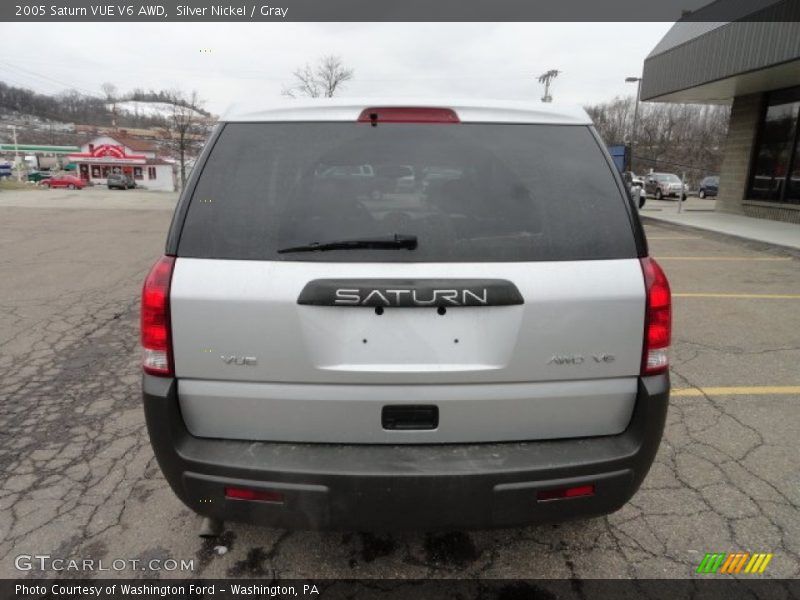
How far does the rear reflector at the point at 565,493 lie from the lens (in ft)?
6.07

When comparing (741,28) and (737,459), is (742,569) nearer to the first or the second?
(737,459)

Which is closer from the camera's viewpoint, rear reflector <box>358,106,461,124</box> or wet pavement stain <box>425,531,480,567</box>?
rear reflector <box>358,106,461,124</box>

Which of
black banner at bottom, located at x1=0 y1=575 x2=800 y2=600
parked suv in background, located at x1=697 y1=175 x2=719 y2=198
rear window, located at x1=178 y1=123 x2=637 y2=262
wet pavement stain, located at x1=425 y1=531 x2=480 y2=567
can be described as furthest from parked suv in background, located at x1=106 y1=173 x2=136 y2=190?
wet pavement stain, located at x1=425 y1=531 x2=480 y2=567

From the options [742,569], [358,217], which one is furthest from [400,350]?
[742,569]

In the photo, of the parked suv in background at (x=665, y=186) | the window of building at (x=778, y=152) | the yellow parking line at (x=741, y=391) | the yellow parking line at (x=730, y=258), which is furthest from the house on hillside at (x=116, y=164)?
the yellow parking line at (x=741, y=391)

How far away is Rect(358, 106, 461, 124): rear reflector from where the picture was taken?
2.02m

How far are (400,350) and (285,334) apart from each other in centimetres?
39

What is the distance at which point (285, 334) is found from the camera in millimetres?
1783

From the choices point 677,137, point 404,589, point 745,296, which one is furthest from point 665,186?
point 677,137

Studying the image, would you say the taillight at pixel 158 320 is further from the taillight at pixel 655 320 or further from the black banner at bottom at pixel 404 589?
the taillight at pixel 655 320

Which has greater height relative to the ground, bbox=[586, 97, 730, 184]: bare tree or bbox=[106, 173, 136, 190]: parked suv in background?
bbox=[586, 97, 730, 184]: bare tree

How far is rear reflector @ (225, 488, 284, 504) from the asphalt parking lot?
60 centimetres

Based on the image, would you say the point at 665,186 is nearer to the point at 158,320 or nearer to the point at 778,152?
the point at 778,152

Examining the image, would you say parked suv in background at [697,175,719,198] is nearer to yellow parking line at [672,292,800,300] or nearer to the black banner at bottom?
yellow parking line at [672,292,800,300]
